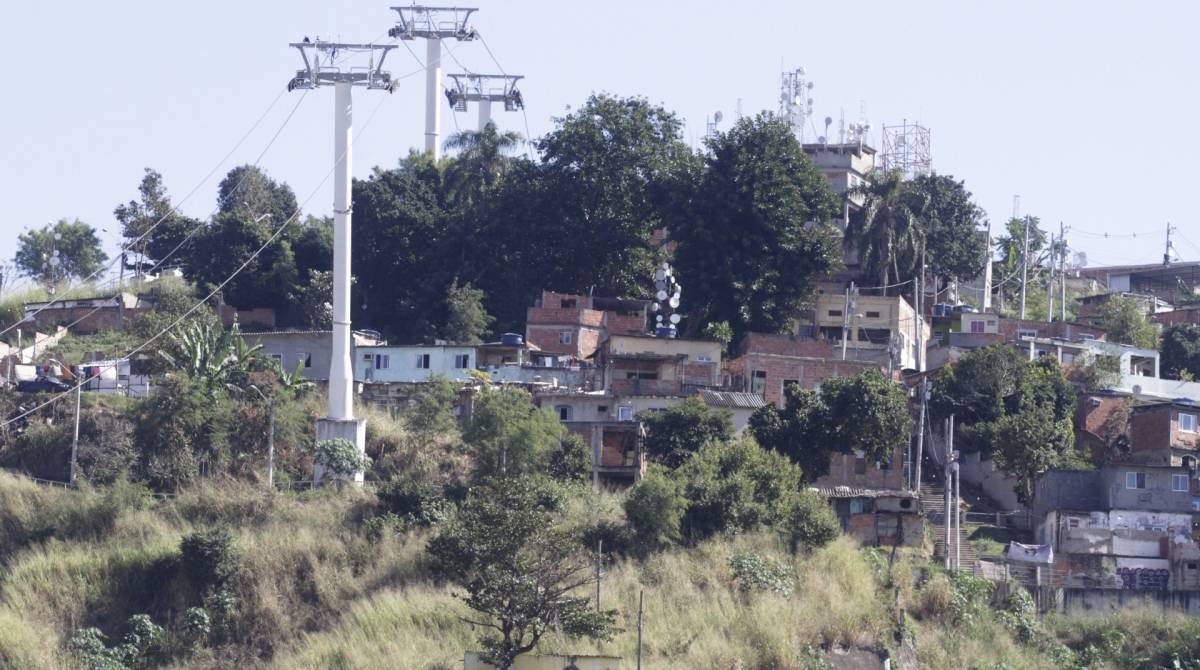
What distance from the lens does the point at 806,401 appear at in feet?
134

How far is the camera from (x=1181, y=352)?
55500mm

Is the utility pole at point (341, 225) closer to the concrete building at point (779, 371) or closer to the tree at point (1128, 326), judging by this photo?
the concrete building at point (779, 371)

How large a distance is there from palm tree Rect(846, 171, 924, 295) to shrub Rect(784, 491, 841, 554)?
1747cm

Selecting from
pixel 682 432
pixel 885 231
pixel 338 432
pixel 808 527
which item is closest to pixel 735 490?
pixel 808 527

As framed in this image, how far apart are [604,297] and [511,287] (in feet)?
8.68

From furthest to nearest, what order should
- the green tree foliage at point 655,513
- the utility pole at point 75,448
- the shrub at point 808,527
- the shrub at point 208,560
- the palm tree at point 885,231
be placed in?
the palm tree at point 885,231 → the utility pole at point 75,448 → the shrub at point 208,560 → the shrub at point 808,527 → the green tree foliage at point 655,513

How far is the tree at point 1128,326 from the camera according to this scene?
185ft

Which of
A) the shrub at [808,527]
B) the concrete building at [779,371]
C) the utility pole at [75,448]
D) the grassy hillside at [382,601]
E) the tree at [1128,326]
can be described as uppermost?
the tree at [1128,326]

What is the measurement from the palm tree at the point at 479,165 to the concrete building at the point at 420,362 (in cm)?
885

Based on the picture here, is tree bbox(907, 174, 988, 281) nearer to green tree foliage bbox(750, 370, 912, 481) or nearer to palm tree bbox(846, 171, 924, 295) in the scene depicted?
palm tree bbox(846, 171, 924, 295)

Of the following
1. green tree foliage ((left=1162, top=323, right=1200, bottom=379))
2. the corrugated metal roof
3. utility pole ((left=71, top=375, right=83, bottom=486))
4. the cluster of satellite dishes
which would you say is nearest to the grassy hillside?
utility pole ((left=71, top=375, right=83, bottom=486))

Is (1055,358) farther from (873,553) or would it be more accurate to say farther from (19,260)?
(19,260)

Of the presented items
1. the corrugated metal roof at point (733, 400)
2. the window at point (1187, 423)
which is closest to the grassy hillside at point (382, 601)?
the corrugated metal roof at point (733, 400)

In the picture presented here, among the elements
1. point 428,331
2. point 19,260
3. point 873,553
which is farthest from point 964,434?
point 19,260
